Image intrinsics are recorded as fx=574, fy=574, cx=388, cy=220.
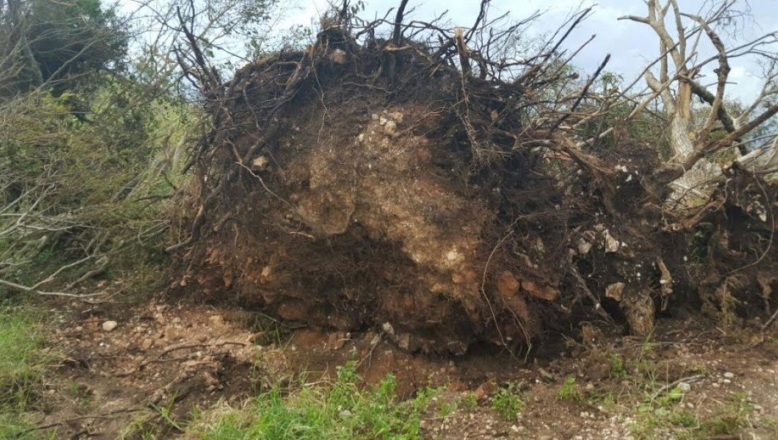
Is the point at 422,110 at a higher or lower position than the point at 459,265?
higher

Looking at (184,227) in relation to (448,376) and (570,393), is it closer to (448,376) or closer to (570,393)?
(448,376)

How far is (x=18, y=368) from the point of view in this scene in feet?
11.9

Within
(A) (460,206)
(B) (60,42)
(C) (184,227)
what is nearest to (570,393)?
(A) (460,206)

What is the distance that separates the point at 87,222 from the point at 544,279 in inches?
166

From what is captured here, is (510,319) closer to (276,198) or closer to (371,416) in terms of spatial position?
(371,416)

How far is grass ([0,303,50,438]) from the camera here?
3.23 meters

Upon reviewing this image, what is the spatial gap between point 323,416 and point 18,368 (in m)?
2.13

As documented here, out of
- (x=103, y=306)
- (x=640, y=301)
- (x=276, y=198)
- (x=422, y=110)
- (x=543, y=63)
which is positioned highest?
(x=543, y=63)

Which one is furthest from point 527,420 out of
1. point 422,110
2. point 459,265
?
point 422,110

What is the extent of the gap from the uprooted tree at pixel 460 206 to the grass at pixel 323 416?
25.6 inches

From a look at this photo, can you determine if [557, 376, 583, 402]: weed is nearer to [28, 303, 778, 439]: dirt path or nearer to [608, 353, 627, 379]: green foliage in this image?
[28, 303, 778, 439]: dirt path

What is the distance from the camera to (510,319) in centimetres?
347

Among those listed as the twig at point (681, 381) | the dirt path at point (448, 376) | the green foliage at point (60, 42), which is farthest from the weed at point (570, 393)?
the green foliage at point (60, 42)

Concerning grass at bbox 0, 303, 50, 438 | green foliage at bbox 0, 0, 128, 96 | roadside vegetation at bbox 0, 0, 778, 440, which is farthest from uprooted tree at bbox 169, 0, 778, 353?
green foliage at bbox 0, 0, 128, 96
